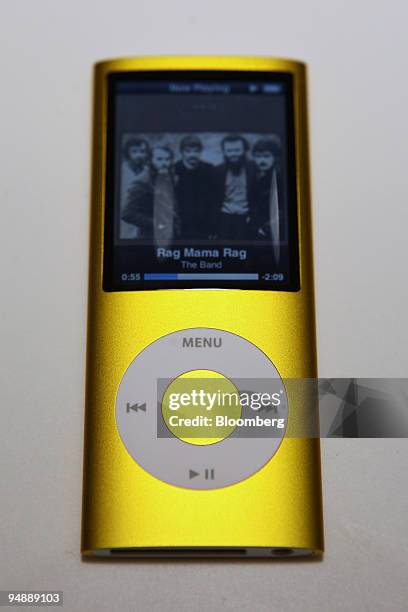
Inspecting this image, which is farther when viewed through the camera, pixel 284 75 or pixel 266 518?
pixel 284 75

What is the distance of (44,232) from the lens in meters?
0.57

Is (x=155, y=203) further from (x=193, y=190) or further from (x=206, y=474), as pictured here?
(x=206, y=474)

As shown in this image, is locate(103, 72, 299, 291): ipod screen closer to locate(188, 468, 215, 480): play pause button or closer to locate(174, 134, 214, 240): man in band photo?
locate(174, 134, 214, 240): man in band photo

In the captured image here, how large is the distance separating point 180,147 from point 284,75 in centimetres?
11

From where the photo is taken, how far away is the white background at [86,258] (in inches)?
19.1

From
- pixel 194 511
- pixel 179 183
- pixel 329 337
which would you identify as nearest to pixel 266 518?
pixel 194 511

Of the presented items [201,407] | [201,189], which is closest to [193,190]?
[201,189]

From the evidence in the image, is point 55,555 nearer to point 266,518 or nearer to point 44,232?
point 266,518

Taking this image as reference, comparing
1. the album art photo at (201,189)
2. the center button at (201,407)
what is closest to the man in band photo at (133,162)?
the album art photo at (201,189)

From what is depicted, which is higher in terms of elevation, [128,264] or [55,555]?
[128,264]

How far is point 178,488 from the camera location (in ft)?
1.59

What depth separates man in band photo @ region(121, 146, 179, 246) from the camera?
1.77ft

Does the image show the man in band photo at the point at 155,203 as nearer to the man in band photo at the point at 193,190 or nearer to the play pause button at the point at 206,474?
the man in band photo at the point at 193,190

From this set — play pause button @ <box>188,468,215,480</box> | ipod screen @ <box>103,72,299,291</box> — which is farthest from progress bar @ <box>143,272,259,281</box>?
play pause button @ <box>188,468,215,480</box>
